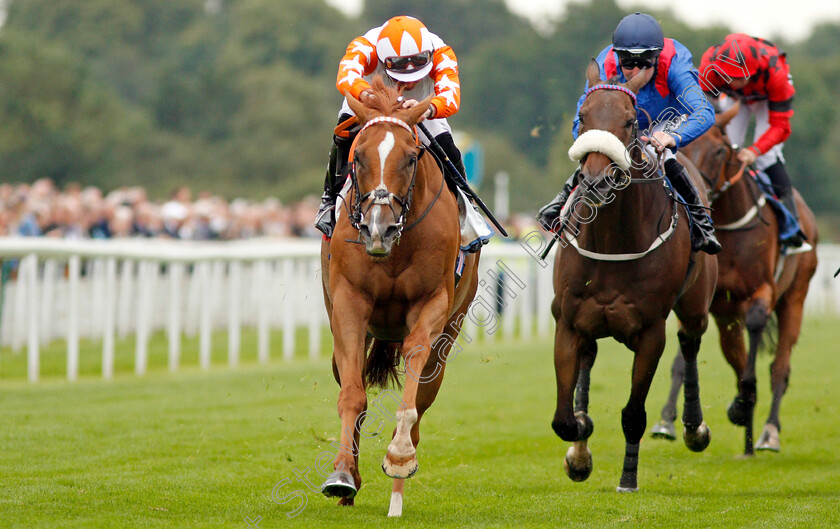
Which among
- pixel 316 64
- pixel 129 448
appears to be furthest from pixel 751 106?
pixel 316 64

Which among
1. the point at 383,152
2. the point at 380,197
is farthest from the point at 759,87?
the point at 380,197

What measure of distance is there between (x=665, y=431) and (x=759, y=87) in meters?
2.53

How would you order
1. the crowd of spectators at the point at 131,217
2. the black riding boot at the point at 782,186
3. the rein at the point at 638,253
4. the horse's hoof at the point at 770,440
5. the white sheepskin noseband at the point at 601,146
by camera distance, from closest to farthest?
the white sheepskin noseband at the point at 601,146
the rein at the point at 638,253
the horse's hoof at the point at 770,440
the black riding boot at the point at 782,186
the crowd of spectators at the point at 131,217

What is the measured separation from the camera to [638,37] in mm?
6121

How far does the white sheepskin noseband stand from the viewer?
5.17 metres

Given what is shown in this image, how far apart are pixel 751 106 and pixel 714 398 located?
275 centimetres

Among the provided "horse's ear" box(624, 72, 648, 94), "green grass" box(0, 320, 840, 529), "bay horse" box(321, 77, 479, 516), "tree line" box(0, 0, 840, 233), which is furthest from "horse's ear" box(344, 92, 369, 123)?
"tree line" box(0, 0, 840, 233)

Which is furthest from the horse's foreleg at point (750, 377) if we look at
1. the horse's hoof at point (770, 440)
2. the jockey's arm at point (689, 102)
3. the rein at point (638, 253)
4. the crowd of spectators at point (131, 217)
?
the crowd of spectators at point (131, 217)

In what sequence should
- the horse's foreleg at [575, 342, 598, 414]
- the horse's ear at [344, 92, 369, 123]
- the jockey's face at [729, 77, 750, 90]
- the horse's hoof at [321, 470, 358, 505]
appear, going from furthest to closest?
the jockey's face at [729, 77, 750, 90] < the horse's foreleg at [575, 342, 598, 414] < the horse's ear at [344, 92, 369, 123] < the horse's hoof at [321, 470, 358, 505]

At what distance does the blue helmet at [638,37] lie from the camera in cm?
612

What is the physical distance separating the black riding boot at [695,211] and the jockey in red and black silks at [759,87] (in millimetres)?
1578

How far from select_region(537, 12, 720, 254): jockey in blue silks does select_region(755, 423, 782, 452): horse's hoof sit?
6.46 feet

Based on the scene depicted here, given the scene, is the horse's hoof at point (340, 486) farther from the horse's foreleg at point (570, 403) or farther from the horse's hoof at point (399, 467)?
the horse's foreleg at point (570, 403)

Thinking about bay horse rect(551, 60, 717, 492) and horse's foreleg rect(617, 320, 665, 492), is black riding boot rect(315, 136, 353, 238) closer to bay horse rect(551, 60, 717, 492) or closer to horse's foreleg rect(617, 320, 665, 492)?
bay horse rect(551, 60, 717, 492)
